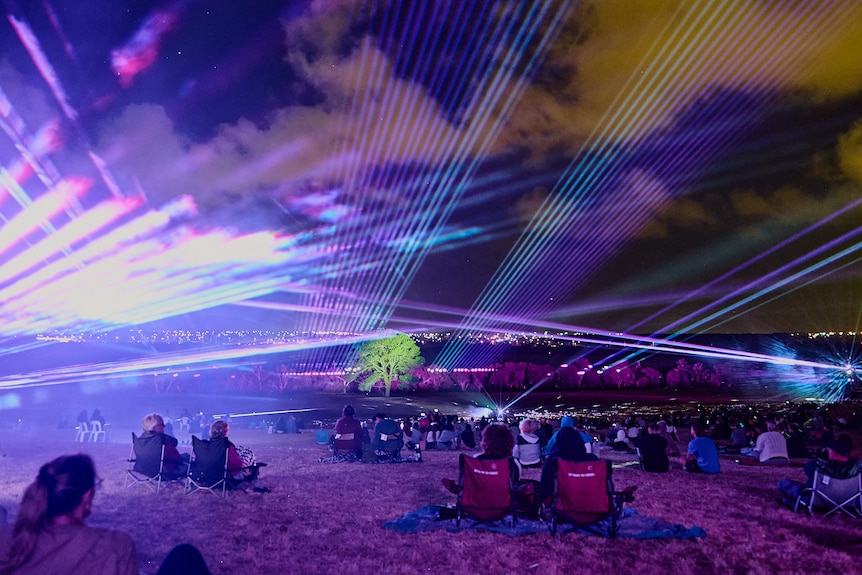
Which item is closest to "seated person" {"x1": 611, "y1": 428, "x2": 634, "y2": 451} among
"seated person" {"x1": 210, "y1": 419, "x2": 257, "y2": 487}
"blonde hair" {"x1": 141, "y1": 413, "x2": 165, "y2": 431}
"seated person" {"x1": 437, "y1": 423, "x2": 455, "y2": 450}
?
"seated person" {"x1": 437, "y1": 423, "x2": 455, "y2": 450}

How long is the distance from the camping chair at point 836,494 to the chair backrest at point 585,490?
126 inches

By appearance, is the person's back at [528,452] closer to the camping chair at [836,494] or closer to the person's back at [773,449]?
the camping chair at [836,494]

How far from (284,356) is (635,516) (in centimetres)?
7700

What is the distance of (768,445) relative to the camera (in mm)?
13250

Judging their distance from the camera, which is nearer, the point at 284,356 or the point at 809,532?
the point at 809,532

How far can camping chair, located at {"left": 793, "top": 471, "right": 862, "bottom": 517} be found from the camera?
7328mm

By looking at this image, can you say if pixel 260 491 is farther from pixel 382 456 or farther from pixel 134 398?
pixel 134 398

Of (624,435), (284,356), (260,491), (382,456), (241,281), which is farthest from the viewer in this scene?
(284,356)

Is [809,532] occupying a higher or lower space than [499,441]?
lower

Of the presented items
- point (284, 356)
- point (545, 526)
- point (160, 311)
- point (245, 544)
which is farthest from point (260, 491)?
point (284, 356)

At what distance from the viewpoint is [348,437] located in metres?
14.5

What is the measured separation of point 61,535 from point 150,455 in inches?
295

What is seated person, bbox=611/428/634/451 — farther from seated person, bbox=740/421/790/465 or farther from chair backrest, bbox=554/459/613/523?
chair backrest, bbox=554/459/613/523

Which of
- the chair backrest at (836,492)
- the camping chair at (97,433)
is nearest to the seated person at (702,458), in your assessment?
the chair backrest at (836,492)
